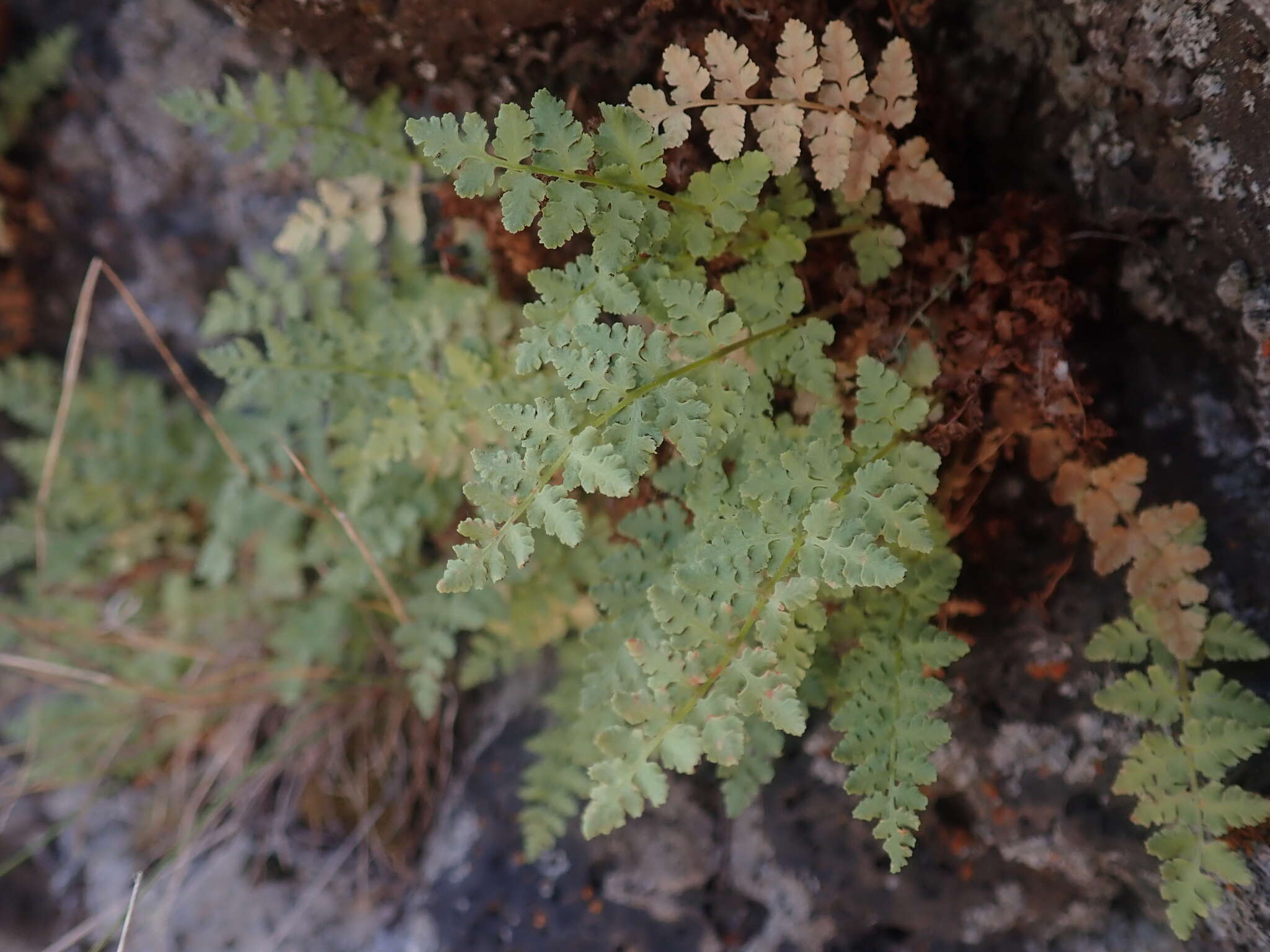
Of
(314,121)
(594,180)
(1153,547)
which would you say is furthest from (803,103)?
(314,121)

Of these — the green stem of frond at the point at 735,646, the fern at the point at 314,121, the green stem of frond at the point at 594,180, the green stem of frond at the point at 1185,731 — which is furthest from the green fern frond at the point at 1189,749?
the fern at the point at 314,121

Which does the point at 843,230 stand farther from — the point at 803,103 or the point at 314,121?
the point at 314,121

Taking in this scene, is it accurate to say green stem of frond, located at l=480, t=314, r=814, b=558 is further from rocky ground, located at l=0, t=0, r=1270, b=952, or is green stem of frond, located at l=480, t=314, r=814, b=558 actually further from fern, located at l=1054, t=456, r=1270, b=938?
fern, located at l=1054, t=456, r=1270, b=938

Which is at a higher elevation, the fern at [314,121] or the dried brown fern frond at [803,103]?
the dried brown fern frond at [803,103]

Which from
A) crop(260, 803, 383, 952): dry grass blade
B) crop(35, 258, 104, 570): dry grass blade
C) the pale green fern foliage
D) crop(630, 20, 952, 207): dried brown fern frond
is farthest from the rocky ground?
crop(35, 258, 104, 570): dry grass blade

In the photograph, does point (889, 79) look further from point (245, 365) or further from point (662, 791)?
point (245, 365)

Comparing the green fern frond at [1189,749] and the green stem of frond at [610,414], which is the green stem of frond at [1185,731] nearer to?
the green fern frond at [1189,749]
